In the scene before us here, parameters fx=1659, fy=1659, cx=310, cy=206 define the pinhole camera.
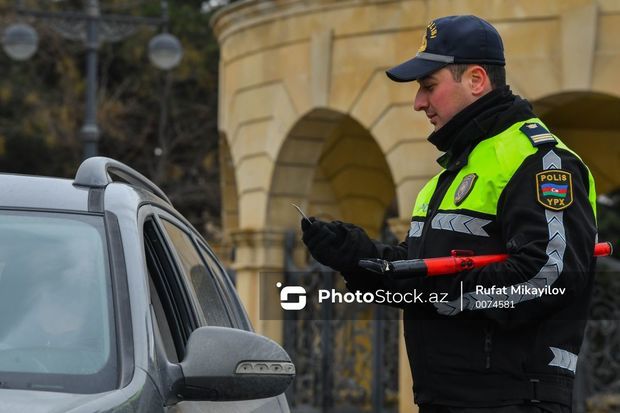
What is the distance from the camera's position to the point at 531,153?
4.48m

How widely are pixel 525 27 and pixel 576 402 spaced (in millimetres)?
3360

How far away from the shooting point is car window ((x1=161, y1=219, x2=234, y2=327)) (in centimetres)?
521

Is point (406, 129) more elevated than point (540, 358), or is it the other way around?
point (406, 129)

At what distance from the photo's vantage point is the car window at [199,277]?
521cm

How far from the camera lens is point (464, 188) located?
456 centimetres

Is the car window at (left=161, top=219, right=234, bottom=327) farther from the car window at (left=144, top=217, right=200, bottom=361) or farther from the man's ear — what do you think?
the man's ear

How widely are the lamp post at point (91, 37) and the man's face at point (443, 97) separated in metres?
15.6

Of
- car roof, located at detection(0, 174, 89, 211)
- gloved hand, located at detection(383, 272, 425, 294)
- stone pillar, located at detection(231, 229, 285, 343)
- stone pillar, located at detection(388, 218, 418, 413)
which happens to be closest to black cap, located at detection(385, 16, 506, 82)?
gloved hand, located at detection(383, 272, 425, 294)

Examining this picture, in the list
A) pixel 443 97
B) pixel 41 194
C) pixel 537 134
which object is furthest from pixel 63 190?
pixel 537 134

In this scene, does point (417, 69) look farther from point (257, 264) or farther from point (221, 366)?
point (257, 264)

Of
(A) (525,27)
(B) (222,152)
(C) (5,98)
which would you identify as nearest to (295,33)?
(A) (525,27)

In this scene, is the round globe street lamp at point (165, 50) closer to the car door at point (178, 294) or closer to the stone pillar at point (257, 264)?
the stone pillar at point (257, 264)

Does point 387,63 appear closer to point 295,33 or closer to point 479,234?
point 295,33

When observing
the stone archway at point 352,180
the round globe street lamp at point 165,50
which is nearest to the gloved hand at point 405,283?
the stone archway at point 352,180
